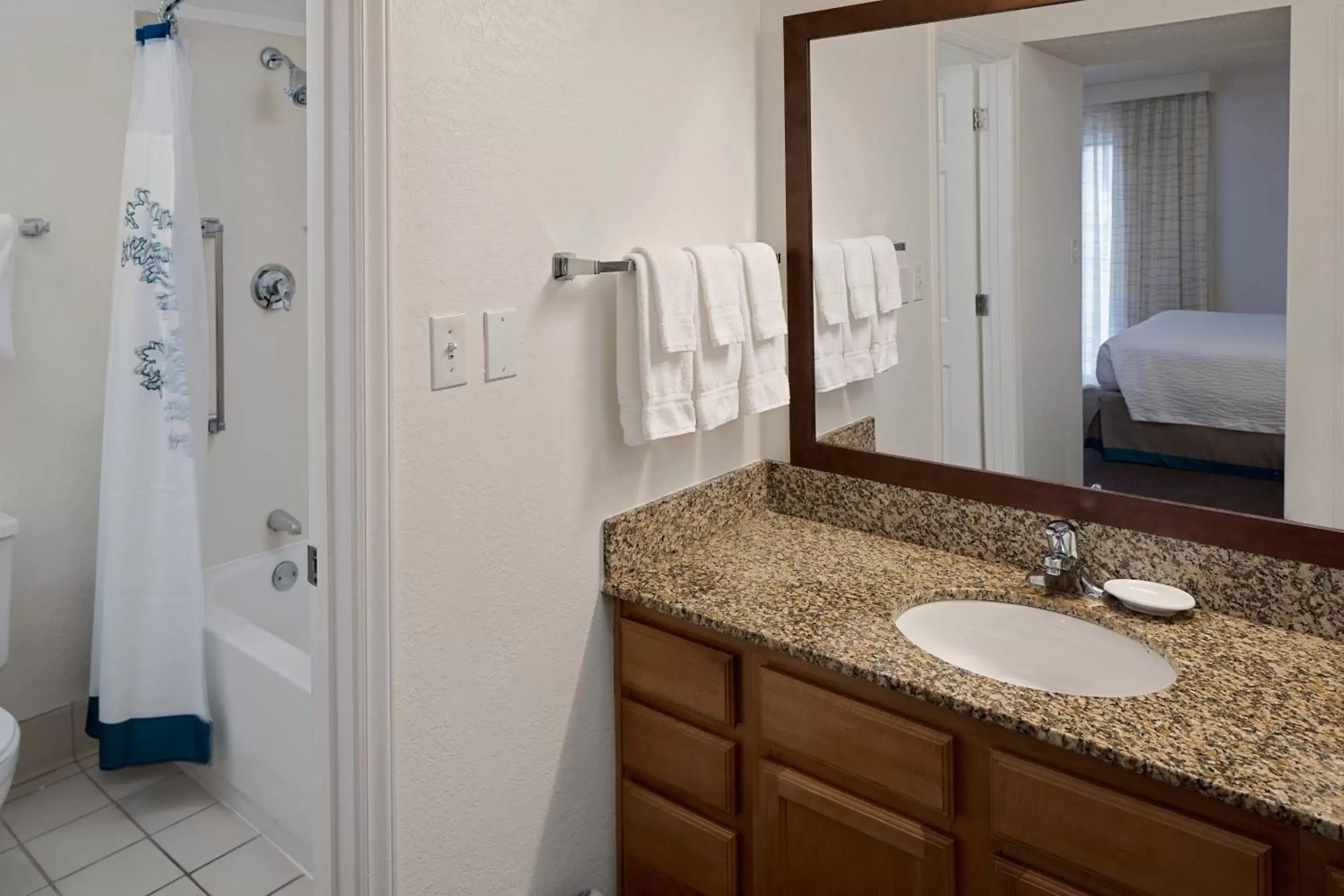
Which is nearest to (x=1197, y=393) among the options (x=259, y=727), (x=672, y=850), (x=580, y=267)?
(x=580, y=267)

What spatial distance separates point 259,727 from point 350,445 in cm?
123

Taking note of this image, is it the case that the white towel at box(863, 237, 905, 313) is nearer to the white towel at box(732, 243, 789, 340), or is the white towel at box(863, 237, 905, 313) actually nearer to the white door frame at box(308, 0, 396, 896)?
the white towel at box(732, 243, 789, 340)

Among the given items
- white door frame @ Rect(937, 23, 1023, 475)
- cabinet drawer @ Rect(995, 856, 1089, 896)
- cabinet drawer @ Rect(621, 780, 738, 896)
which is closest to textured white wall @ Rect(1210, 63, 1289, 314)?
white door frame @ Rect(937, 23, 1023, 475)

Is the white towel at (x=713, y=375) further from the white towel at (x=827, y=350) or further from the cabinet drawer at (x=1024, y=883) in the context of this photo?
the cabinet drawer at (x=1024, y=883)

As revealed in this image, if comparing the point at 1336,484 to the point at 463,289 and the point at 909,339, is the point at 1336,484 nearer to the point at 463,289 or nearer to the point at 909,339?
the point at 909,339

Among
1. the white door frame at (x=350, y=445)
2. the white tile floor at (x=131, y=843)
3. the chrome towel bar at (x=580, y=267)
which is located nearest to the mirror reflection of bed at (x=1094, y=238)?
the chrome towel bar at (x=580, y=267)

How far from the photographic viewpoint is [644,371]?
155cm

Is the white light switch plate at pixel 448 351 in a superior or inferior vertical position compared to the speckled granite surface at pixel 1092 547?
superior

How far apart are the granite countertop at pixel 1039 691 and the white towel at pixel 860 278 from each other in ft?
1.50

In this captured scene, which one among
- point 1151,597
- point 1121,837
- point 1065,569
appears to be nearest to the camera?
point 1121,837

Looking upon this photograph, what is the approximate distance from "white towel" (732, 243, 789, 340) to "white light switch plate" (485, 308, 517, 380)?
1.71 feet

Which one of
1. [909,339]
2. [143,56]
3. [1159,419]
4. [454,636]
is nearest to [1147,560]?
[1159,419]

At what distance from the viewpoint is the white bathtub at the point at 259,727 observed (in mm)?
2031

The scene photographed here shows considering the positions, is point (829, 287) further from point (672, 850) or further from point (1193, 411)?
point (672, 850)
